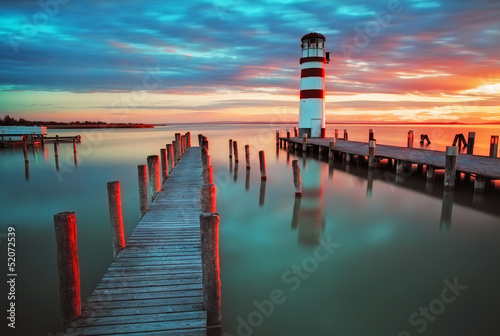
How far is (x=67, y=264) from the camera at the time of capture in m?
3.14

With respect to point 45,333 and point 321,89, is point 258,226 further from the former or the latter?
point 321,89

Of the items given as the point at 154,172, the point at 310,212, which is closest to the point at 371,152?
the point at 310,212

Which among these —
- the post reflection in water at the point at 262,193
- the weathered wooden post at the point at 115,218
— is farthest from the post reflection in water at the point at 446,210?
the weathered wooden post at the point at 115,218

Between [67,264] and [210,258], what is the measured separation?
1411 millimetres

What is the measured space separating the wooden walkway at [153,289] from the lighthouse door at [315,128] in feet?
61.8

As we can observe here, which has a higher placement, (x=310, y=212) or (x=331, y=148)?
(x=331, y=148)

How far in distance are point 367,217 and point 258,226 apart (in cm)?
313

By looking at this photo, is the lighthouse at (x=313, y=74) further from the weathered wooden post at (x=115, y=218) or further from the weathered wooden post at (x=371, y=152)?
the weathered wooden post at (x=115, y=218)

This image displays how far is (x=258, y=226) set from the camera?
808cm

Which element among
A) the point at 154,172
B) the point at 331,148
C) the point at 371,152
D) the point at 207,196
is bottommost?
the point at 331,148

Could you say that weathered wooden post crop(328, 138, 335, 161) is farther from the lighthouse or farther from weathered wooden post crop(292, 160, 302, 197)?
weathered wooden post crop(292, 160, 302, 197)

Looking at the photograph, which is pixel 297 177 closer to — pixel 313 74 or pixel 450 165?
pixel 450 165

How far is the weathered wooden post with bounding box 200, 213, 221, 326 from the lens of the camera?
128 inches

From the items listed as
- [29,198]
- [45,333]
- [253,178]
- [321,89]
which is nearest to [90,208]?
[29,198]
